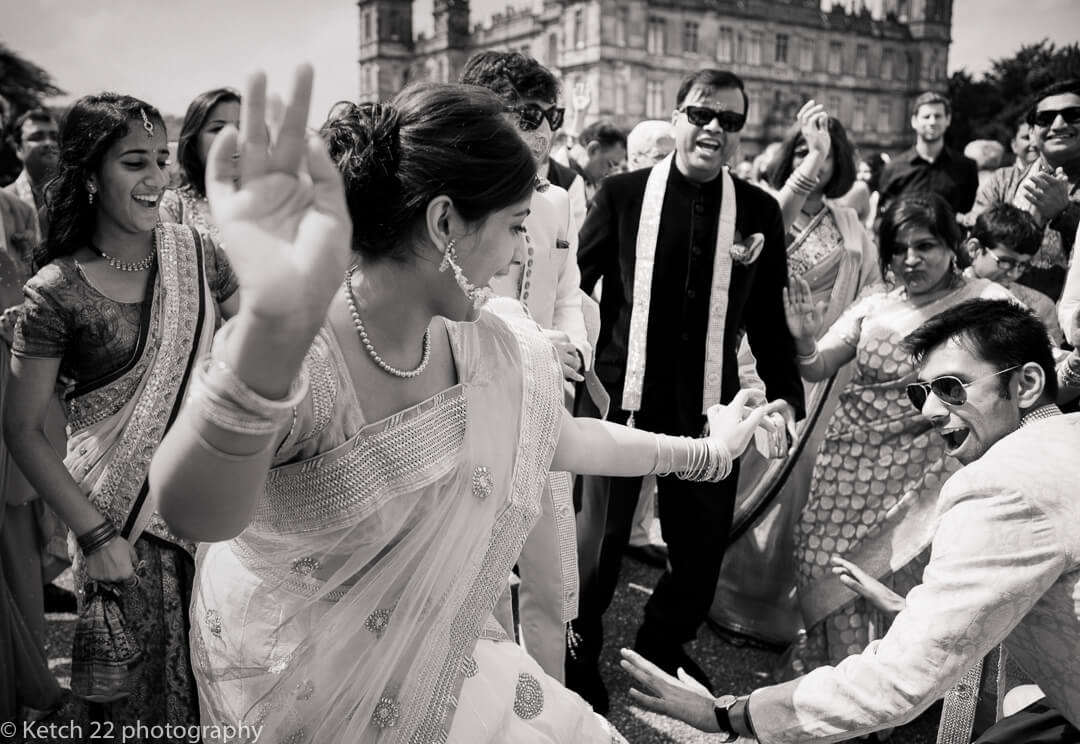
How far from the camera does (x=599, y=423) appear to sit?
1974 mm

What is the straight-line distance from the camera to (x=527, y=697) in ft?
5.39

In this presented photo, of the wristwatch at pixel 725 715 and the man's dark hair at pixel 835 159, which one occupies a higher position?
the man's dark hair at pixel 835 159

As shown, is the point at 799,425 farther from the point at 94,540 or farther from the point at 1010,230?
the point at 94,540

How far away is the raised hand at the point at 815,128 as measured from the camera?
4.16m

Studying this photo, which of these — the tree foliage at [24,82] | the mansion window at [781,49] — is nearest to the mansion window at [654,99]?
the mansion window at [781,49]

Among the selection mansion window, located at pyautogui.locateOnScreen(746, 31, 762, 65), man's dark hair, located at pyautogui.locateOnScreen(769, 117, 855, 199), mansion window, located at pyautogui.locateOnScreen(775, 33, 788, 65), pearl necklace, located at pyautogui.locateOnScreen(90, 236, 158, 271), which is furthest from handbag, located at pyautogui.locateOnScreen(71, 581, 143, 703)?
mansion window, located at pyautogui.locateOnScreen(775, 33, 788, 65)

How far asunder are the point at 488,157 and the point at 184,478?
29.3 inches

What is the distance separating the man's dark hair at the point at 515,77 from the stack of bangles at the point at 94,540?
175cm

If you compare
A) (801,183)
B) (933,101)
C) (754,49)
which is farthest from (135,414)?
(754,49)

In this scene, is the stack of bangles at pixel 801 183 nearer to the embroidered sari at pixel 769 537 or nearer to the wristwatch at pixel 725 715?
the embroidered sari at pixel 769 537

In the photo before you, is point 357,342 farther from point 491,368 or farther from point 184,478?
point 184,478

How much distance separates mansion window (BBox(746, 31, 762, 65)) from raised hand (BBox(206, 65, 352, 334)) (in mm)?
62883

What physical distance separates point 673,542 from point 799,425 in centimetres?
122

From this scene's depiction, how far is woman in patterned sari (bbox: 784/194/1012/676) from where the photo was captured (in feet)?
10.7
